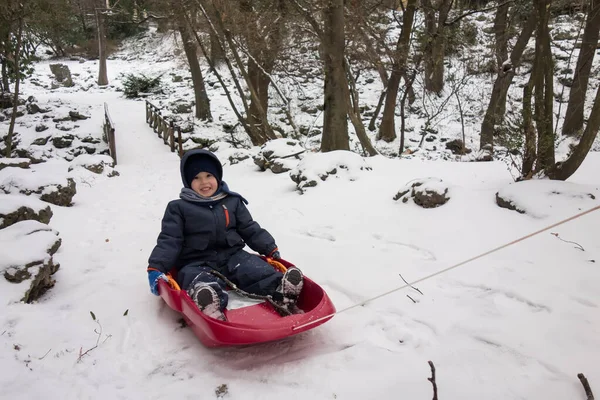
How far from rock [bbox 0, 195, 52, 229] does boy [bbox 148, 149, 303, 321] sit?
5.77 feet

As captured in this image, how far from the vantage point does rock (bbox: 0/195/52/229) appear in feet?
11.8

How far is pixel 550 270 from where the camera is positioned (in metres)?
2.97

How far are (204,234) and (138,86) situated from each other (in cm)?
1816

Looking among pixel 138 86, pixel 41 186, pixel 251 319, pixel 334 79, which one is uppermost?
pixel 138 86

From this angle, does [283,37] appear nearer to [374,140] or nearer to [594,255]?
[374,140]

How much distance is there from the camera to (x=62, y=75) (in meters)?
19.7

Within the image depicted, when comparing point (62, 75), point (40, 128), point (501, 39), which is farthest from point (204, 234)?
point (62, 75)


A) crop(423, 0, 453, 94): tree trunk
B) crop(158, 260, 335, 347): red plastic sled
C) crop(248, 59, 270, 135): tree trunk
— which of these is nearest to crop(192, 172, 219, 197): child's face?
crop(158, 260, 335, 347): red plastic sled

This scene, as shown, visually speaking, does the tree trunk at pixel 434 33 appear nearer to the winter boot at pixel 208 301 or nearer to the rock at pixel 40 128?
the winter boot at pixel 208 301

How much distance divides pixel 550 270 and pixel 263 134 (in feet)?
29.8

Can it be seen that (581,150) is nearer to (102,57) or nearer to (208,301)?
(208,301)

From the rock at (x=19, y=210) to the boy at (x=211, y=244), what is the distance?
69.2 inches

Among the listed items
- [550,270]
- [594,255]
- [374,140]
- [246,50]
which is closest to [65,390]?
[550,270]

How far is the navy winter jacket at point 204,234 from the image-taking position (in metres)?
2.81
